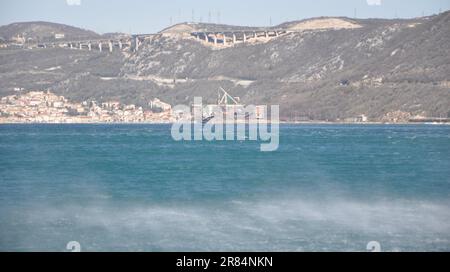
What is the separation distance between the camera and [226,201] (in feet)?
Result: 138

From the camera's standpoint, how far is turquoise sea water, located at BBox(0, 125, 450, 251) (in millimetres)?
31047

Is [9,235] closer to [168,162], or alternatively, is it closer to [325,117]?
[168,162]

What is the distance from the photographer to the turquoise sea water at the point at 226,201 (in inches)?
1222

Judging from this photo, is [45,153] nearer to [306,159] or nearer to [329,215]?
[306,159]

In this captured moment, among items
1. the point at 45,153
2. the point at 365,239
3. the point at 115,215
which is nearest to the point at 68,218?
the point at 115,215
